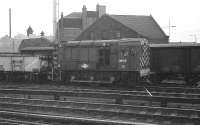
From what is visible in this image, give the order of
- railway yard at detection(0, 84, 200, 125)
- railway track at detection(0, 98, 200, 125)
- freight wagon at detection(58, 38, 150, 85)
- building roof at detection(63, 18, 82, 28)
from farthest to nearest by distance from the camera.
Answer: building roof at detection(63, 18, 82, 28) → freight wagon at detection(58, 38, 150, 85) → railway track at detection(0, 98, 200, 125) → railway yard at detection(0, 84, 200, 125)

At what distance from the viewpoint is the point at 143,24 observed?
48.7m

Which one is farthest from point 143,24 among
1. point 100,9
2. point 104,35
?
point 100,9

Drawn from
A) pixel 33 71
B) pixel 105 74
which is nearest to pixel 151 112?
pixel 105 74

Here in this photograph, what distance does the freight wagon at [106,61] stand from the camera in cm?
2034

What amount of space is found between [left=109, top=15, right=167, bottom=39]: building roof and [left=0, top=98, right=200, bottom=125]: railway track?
3308 cm

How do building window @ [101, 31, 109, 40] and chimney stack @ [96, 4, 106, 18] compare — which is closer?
building window @ [101, 31, 109, 40]

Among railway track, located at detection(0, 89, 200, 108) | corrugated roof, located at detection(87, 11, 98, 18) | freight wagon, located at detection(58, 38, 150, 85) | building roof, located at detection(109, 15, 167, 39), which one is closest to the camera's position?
railway track, located at detection(0, 89, 200, 108)

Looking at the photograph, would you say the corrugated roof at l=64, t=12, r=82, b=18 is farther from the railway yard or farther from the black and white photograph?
the railway yard

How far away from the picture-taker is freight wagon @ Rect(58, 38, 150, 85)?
2034 centimetres

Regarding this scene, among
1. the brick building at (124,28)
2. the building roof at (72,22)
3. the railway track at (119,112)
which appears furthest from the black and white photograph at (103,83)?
the building roof at (72,22)

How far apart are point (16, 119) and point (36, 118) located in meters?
0.89

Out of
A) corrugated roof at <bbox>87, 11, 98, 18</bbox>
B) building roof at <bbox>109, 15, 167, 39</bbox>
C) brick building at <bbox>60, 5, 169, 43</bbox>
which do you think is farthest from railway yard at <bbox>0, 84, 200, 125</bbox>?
corrugated roof at <bbox>87, 11, 98, 18</bbox>

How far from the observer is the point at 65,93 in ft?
46.7

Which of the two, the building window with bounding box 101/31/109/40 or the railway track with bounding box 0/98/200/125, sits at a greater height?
the building window with bounding box 101/31/109/40
